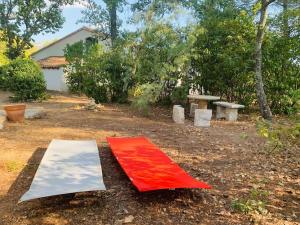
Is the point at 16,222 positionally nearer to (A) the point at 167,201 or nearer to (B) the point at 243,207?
(A) the point at 167,201

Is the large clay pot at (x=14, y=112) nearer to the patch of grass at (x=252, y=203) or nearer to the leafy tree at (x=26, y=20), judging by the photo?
the patch of grass at (x=252, y=203)

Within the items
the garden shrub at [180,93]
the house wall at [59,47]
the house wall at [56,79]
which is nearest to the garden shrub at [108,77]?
the garden shrub at [180,93]

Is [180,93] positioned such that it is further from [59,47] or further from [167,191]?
[59,47]

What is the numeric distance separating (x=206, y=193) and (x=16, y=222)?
253 cm

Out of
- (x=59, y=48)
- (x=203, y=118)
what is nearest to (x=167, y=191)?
(x=203, y=118)

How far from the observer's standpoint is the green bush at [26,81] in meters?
15.3

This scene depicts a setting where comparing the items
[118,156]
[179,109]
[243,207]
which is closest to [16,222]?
[118,156]

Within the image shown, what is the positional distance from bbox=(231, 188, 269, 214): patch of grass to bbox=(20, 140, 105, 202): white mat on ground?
176 cm

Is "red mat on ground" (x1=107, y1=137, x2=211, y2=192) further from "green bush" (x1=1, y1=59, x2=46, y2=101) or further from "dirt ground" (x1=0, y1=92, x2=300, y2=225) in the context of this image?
"green bush" (x1=1, y1=59, x2=46, y2=101)

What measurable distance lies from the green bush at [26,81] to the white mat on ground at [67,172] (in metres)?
9.54

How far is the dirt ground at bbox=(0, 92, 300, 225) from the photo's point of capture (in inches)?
166

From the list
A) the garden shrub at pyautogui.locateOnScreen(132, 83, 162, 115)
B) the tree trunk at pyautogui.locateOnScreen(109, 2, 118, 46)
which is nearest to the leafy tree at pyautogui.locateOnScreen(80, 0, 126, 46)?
the tree trunk at pyautogui.locateOnScreen(109, 2, 118, 46)

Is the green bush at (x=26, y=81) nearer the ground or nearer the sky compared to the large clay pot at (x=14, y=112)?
nearer the sky

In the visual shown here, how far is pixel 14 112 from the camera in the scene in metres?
9.61
